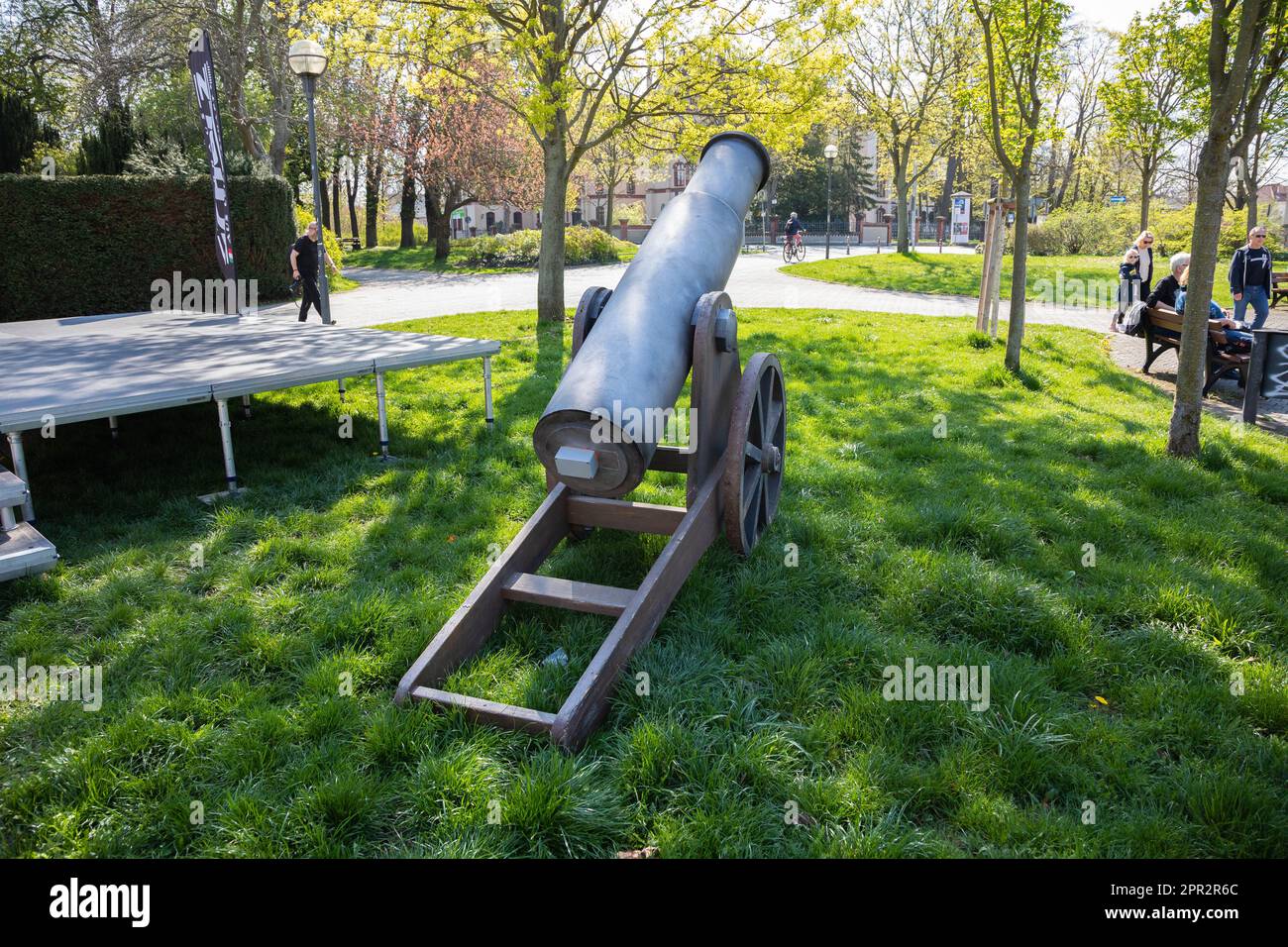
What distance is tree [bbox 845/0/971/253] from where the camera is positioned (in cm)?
3009

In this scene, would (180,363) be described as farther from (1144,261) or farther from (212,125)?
(1144,261)

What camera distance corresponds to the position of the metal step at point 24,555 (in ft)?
13.6

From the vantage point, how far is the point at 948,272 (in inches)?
947

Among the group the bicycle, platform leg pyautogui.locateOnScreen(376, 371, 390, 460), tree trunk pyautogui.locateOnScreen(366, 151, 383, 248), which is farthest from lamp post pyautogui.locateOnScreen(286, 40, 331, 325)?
tree trunk pyautogui.locateOnScreen(366, 151, 383, 248)

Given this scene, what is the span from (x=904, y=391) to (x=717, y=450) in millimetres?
5082

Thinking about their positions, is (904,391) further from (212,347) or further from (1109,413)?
(212,347)

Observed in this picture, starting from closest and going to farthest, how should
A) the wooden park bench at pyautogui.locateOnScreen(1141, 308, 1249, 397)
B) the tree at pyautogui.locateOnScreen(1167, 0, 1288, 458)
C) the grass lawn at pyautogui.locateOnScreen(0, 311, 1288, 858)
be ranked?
the grass lawn at pyautogui.locateOnScreen(0, 311, 1288, 858) < the tree at pyautogui.locateOnScreen(1167, 0, 1288, 458) < the wooden park bench at pyautogui.locateOnScreen(1141, 308, 1249, 397)

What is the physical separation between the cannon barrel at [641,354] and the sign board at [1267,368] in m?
5.84

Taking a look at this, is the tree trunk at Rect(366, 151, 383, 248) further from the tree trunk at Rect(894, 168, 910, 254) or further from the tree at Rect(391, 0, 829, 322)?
the tree at Rect(391, 0, 829, 322)

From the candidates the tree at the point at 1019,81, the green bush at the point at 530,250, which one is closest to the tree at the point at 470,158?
the green bush at the point at 530,250

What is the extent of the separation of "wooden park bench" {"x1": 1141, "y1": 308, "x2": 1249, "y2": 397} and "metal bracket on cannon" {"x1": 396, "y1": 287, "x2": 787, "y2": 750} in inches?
235

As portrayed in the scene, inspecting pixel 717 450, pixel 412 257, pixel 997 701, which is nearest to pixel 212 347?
pixel 717 450

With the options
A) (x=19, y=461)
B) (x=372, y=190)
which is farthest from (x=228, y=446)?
(x=372, y=190)

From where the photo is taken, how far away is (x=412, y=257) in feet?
112
